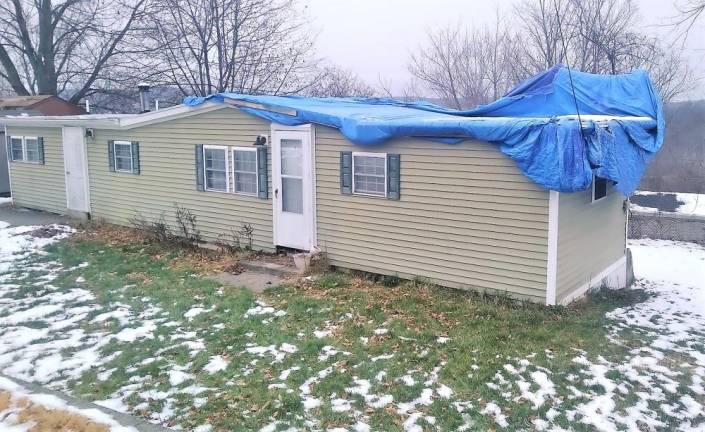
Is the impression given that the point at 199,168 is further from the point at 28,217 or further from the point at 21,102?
the point at 21,102

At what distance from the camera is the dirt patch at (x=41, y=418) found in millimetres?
4500

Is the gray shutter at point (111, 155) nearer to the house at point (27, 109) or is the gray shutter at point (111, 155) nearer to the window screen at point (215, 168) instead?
the window screen at point (215, 168)

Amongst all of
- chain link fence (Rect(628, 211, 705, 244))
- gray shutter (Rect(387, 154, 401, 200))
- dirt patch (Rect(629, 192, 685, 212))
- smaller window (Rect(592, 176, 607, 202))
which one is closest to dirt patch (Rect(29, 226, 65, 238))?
gray shutter (Rect(387, 154, 401, 200))

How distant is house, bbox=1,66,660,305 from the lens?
739 centimetres

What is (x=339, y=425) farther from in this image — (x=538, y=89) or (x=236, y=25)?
(x=236, y=25)

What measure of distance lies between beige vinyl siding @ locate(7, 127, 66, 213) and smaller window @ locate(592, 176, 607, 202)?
1156 cm

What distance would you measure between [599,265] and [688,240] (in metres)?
7.50

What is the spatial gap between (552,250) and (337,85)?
2258 centimetres

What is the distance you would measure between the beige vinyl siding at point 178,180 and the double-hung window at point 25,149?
244 centimetres

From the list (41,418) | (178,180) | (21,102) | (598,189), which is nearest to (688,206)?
(598,189)

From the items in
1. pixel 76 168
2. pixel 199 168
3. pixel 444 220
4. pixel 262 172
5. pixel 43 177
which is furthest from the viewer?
pixel 43 177

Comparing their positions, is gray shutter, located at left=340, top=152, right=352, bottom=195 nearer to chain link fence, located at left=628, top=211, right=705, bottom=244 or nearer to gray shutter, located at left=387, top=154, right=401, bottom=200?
gray shutter, located at left=387, top=154, right=401, bottom=200

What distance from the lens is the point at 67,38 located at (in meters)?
24.0

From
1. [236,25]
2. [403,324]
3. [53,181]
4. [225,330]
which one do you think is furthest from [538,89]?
[236,25]
